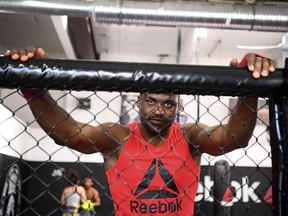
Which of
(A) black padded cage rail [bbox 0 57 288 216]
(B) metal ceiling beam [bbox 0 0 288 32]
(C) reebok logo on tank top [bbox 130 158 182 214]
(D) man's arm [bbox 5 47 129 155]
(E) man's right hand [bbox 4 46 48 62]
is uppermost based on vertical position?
(B) metal ceiling beam [bbox 0 0 288 32]

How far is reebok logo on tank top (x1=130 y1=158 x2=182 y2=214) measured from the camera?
53.2 inches

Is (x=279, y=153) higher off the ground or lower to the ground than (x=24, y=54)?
lower

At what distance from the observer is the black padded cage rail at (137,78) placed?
1.03 m

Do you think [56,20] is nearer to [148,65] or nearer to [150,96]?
[150,96]

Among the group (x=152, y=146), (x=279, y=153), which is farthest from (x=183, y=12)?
(x=279, y=153)

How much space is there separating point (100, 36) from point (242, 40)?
2595 mm

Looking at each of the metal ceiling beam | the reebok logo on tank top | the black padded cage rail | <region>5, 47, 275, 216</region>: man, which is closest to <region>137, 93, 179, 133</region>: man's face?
<region>5, 47, 275, 216</region>: man

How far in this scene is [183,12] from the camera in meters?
4.45

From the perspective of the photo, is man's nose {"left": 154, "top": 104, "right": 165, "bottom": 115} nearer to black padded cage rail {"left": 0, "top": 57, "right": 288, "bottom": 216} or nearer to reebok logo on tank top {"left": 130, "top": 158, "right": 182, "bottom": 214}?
reebok logo on tank top {"left": 130, "top": 158, "right": 182, "bottom": 214}

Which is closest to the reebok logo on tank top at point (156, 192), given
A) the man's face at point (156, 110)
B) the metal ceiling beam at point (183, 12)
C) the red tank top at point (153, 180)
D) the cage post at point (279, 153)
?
the red tank top at point (153, 180)

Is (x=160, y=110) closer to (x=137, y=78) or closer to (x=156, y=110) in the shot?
(x=156, y=110)

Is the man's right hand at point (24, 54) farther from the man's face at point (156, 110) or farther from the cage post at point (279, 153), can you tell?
the cage post at point (279, 153)

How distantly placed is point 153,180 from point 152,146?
16 centimetres

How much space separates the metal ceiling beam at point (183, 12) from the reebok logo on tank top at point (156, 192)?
10.9 ft
